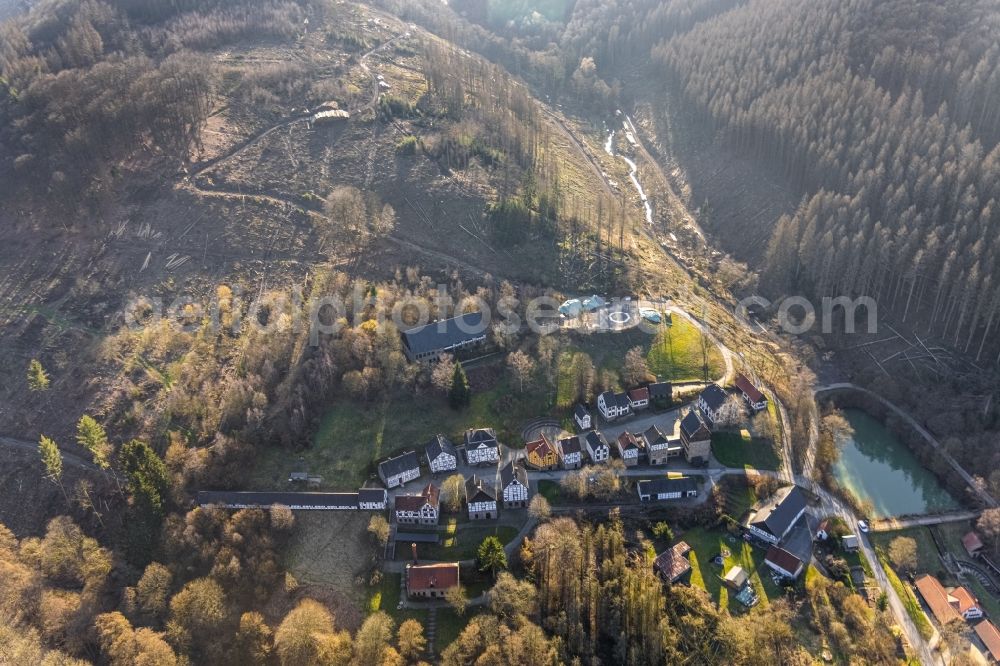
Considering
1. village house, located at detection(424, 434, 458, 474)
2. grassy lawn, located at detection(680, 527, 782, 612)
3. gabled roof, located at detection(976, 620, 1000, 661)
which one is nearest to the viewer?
gabled roof, located at detection(976, 620, 1000, 661)

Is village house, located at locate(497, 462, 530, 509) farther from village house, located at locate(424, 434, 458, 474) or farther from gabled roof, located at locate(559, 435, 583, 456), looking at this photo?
village house, located at locate(424, 434, 458, 474)

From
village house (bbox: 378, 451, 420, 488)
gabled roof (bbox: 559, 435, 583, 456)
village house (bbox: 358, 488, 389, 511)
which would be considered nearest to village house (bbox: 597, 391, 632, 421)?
gabled roof (bbox: 559, 435, 583, 456)

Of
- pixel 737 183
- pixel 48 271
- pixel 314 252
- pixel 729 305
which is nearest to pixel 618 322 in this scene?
pixel 729 305

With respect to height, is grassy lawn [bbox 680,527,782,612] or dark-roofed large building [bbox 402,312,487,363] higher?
dark-roofed large building [bbox 402,312,487,363]

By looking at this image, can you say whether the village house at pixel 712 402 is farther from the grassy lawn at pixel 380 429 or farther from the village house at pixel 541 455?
the village house at pixel 541 455

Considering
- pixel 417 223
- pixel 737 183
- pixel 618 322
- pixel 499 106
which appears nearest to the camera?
pixel 618 322

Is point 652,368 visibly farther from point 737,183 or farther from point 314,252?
point 737,183

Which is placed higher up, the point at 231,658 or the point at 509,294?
the point at 509,294

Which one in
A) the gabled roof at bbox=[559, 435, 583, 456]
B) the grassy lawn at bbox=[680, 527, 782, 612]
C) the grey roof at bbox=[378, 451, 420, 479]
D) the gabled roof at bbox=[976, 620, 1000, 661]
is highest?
the gabled roof at bbox=[559, 435, 583, 456]
